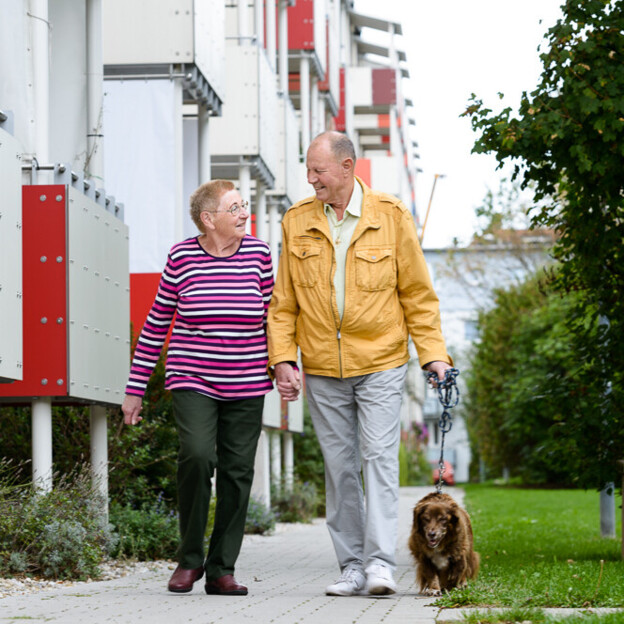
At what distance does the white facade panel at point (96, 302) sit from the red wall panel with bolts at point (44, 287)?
0.06 metres

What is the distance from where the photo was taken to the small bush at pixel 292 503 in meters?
20.2

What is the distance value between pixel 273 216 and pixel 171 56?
725 centimetres

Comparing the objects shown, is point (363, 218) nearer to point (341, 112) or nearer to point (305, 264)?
point (305, 264)

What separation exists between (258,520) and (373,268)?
9.45 m

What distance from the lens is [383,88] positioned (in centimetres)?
4438

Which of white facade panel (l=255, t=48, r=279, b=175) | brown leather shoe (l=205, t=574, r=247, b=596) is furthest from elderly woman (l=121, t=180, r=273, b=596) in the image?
white facade panel (l=255, t=48, r=279, b=175)

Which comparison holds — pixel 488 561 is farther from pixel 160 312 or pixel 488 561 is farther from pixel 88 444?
pixel 160 312

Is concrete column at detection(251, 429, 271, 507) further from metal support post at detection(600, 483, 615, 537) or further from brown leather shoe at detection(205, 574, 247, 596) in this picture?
brown leather shoe at detection(205, 574, 247, 596)

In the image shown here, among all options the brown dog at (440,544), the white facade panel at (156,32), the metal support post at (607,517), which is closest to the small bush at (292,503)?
the metal support post at (607,517)

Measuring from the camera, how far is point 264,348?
282 inches

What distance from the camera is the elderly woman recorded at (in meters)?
6.93

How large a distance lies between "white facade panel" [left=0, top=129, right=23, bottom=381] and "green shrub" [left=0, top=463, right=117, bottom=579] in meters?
0.77

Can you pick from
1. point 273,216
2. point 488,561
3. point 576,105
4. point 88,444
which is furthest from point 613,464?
point 273,216

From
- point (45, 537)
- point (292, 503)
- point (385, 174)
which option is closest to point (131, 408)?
point (45, 537)
